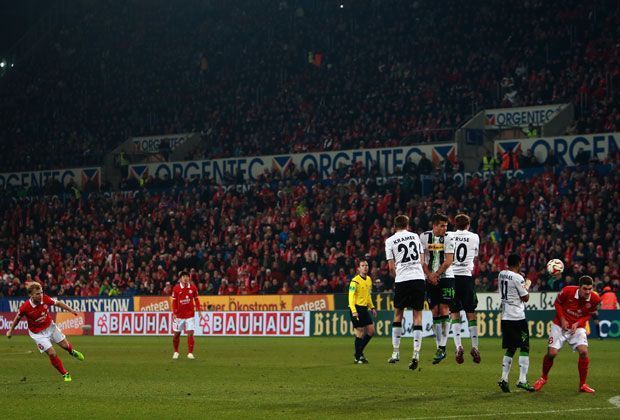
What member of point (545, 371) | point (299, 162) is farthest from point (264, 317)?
point (545, 371)

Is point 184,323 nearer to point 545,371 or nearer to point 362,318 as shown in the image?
point 362,318

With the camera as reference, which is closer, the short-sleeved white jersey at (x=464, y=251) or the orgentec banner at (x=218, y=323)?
the short-sleeved white jersey at (x=464, y=251)

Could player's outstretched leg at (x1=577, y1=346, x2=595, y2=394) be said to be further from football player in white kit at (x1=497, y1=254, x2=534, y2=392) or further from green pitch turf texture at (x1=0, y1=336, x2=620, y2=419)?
football player in white kit at (x1=497, y1=254, x2=534, y2=392)

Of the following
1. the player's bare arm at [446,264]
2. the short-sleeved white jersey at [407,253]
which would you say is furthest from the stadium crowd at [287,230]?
the short-sleeved white jersey at [407,253]

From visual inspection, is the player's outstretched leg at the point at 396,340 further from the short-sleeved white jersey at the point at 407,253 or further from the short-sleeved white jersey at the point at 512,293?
the short-sleeved white jersey at the point at 512,293

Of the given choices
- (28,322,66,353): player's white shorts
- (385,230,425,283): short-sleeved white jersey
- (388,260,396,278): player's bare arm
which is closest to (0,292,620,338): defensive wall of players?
(385,230,425,283): short-sleeved white jersey

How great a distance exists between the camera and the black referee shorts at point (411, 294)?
20.5 m

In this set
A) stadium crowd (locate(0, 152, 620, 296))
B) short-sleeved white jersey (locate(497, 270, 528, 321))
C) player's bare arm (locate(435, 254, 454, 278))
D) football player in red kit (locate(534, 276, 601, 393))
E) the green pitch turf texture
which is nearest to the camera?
the green pitch turf texture

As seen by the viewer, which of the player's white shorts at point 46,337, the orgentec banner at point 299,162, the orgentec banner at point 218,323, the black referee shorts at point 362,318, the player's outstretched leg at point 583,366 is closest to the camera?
the player's outstretched leg at point 583,366

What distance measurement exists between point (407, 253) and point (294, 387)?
3.20m

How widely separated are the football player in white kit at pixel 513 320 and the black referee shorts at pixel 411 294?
2.73 m

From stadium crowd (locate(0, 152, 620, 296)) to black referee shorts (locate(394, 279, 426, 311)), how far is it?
17369mm

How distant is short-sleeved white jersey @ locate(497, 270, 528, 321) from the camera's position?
57.9 ft

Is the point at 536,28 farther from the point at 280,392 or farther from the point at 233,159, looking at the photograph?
the point at 280,392
